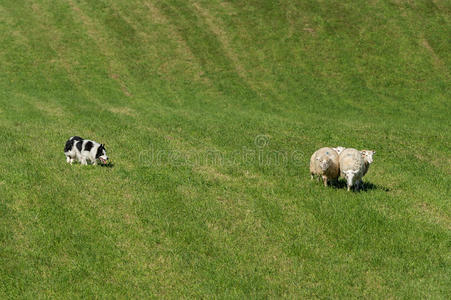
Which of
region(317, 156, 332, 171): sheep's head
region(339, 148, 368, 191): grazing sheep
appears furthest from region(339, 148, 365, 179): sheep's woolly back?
region(317, 156, 332, 171): sheep's head

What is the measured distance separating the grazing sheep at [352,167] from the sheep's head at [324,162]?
471mm

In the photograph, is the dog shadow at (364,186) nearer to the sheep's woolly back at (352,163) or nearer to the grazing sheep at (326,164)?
the grazing sheep at (326,164)

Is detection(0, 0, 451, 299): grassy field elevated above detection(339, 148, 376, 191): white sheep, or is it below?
below

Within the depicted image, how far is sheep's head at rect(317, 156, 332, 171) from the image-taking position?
627 inches

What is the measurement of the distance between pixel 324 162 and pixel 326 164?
0.10 m

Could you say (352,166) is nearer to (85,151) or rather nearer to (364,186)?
(364,186)

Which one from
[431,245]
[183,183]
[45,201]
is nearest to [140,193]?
[183,183]

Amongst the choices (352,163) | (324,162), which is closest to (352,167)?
(352,163)

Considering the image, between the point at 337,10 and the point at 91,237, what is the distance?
5378 centimetres

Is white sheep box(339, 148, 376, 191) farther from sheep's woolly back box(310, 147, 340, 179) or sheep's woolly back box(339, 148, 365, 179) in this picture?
sheep's woolly back box(310, 147, 340, 179)

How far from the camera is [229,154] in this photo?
71.9 feet

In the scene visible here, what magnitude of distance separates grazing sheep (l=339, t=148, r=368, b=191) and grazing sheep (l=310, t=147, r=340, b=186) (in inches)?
11.5

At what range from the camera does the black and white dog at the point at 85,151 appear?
18328 millimetres

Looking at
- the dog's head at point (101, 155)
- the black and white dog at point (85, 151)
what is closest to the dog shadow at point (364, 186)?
the dog's head at point (101, 155)
